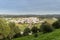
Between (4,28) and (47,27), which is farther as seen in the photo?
(4,28)

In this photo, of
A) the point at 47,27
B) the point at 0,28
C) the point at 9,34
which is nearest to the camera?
the point at 47,27

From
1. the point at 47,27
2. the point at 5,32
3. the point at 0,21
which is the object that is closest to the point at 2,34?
the point at 5,32

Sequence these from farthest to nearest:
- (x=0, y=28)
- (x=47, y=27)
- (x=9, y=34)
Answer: (x=9, y=34)
(x=0, y=28)
(x=47, y=27)

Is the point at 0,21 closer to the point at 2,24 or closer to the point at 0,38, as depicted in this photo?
the point at 2,24

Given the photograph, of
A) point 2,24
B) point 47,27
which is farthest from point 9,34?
point 47,27

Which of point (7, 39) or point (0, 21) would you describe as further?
point (0, 21)

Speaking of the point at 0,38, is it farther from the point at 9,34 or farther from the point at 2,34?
the point at 9,34

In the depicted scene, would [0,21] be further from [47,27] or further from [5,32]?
[47,27]

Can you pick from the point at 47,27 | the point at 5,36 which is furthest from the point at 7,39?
the point at 47,27

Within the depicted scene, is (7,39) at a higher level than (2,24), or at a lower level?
lower
